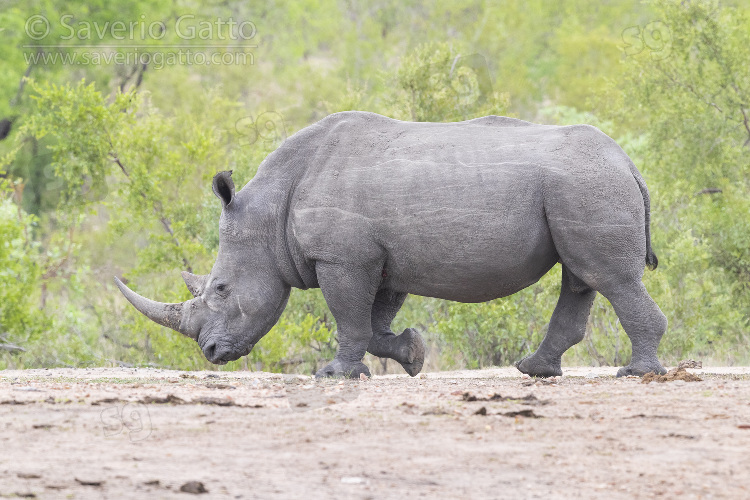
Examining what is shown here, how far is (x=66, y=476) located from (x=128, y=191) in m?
10.2

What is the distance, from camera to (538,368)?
9211 mm

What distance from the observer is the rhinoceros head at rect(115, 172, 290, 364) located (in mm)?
9008

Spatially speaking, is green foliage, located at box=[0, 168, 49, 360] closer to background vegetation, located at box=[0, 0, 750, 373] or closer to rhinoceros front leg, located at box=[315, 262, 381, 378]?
background vegetation, located at box=[0, 0, 750, 373]

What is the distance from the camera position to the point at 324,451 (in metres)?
5.07

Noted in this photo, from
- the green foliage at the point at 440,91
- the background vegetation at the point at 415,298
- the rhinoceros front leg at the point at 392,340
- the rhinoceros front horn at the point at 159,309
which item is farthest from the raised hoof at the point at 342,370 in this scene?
the green foliage at the point at 440,91

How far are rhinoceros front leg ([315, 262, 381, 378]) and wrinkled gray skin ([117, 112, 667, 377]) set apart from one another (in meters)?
0.01

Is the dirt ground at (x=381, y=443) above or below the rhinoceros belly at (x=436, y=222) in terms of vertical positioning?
below

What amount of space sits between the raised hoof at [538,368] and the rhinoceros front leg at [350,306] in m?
1.39

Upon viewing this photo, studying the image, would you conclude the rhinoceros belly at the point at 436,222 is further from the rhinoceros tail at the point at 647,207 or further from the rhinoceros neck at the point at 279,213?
the rhinoceros tail at the point at 647,207

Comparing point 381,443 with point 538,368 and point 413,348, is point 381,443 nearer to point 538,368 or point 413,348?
point 413,348

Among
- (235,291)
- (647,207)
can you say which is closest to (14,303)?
(235,291)

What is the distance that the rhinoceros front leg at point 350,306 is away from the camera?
8.54 m

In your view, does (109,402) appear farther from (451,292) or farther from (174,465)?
(451,292)

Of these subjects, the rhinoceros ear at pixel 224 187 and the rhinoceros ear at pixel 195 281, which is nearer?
the rhinoceros ear at pixel 224 187
